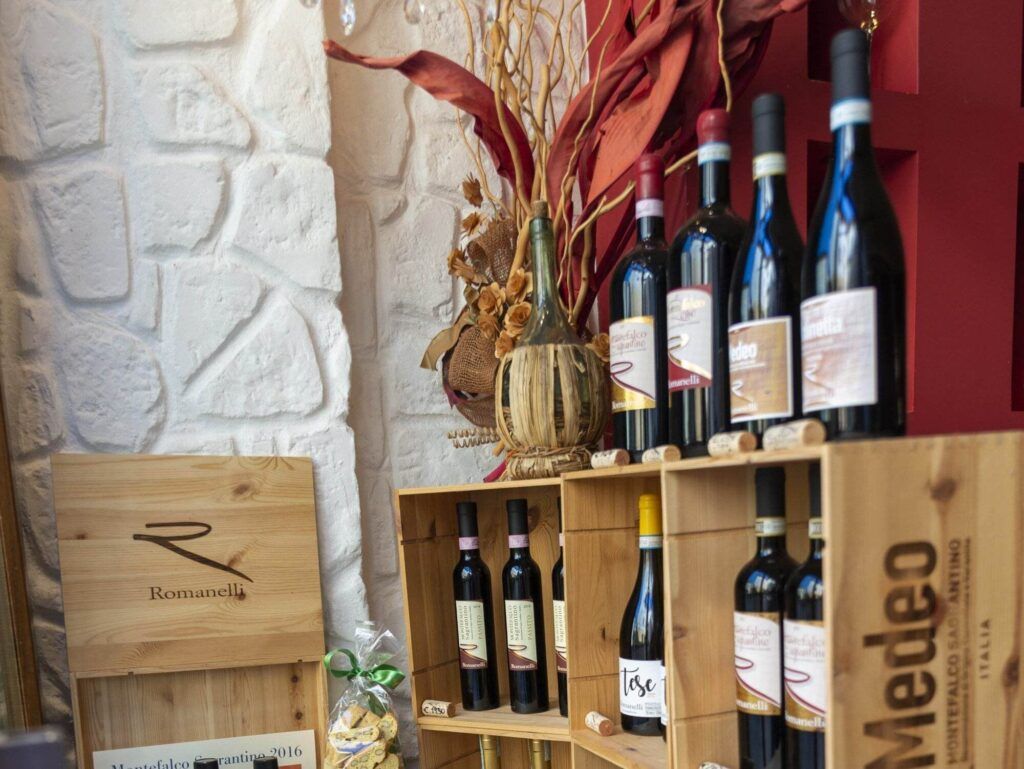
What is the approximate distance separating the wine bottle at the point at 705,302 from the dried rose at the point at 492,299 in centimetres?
36

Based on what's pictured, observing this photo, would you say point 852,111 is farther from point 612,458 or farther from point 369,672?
point 369,672

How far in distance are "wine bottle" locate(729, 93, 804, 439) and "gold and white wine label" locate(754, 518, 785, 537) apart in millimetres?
105

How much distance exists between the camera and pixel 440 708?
3.80 feet

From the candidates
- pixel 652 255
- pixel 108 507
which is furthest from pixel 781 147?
pixel 108 507

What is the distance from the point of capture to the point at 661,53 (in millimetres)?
1016

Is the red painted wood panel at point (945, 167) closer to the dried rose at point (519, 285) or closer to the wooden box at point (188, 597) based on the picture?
the dried rose at point (519, 285)

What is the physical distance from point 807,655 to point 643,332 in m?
0.39

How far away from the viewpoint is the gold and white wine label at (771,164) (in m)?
0.75

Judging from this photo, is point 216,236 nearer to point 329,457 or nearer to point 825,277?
point 329,457

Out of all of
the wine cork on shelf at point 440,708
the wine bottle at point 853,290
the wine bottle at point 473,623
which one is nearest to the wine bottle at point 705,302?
the wine bottle at point 853,290

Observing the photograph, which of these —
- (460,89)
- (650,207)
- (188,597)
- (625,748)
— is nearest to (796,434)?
(650,207)

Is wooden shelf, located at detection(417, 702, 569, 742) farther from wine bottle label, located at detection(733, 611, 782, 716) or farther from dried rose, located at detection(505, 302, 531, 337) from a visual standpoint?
dried rose, located at detection(505, 302, 531, 337)

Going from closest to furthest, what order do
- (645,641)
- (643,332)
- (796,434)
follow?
(796,434) → (643,332) → (645,641)

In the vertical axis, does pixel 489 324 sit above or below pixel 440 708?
above
